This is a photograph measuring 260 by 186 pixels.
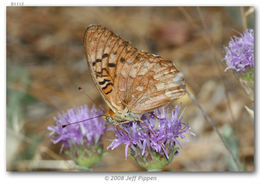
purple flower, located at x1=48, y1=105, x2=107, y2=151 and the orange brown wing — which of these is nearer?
the orange brown wing

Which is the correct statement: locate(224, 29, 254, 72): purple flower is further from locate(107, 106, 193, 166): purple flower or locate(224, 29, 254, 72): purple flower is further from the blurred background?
the blurred background

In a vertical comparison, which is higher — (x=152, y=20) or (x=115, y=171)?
(x=152, y=20)

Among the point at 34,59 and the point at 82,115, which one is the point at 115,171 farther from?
the point at 34,59

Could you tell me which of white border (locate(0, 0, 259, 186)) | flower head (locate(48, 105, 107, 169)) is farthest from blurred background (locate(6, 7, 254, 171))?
flower head (locate(48, 105, 107, 169))

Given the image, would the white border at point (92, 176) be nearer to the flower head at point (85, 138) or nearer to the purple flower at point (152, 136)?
the flower head at point (85, 138)

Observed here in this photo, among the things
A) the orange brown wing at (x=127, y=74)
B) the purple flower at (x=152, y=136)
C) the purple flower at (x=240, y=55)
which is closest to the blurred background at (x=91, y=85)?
the purple flower at (x=240, y=55)

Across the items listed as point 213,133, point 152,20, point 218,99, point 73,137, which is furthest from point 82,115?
point 152,20
